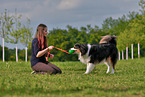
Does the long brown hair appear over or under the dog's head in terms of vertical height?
over

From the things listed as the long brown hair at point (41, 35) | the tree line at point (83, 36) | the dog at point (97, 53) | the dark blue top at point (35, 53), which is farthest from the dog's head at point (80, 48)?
the tree line at point (83, 36)

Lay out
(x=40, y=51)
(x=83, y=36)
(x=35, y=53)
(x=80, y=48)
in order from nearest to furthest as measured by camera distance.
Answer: (x=80, y=48)
(x=40, y=51)
(x=35, y=53)
(x=83, y=36)

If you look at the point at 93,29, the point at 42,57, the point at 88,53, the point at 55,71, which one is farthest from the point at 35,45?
the point at 93,29

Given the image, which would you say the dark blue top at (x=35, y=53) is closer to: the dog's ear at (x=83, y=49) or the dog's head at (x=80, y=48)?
the dog's head at (x=80, y=48)

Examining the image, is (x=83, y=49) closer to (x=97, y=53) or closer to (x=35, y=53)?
(x=97, y=53)

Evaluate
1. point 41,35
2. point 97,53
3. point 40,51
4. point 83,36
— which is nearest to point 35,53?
point 40,51

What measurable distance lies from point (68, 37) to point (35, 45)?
4527cm

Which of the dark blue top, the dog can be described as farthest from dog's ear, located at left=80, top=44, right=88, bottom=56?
the dark blue top

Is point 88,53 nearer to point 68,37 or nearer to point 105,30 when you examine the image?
point 68,37

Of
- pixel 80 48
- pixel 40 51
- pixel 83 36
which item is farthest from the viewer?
pixel 83 36

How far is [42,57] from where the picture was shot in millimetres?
8469

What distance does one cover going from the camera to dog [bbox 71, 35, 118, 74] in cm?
777

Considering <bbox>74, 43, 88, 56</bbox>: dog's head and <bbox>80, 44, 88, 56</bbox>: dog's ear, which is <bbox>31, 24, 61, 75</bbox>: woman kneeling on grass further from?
<bbox>80, 44, 88, 56</bbox>: dog's ear

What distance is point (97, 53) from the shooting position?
8148 mm
